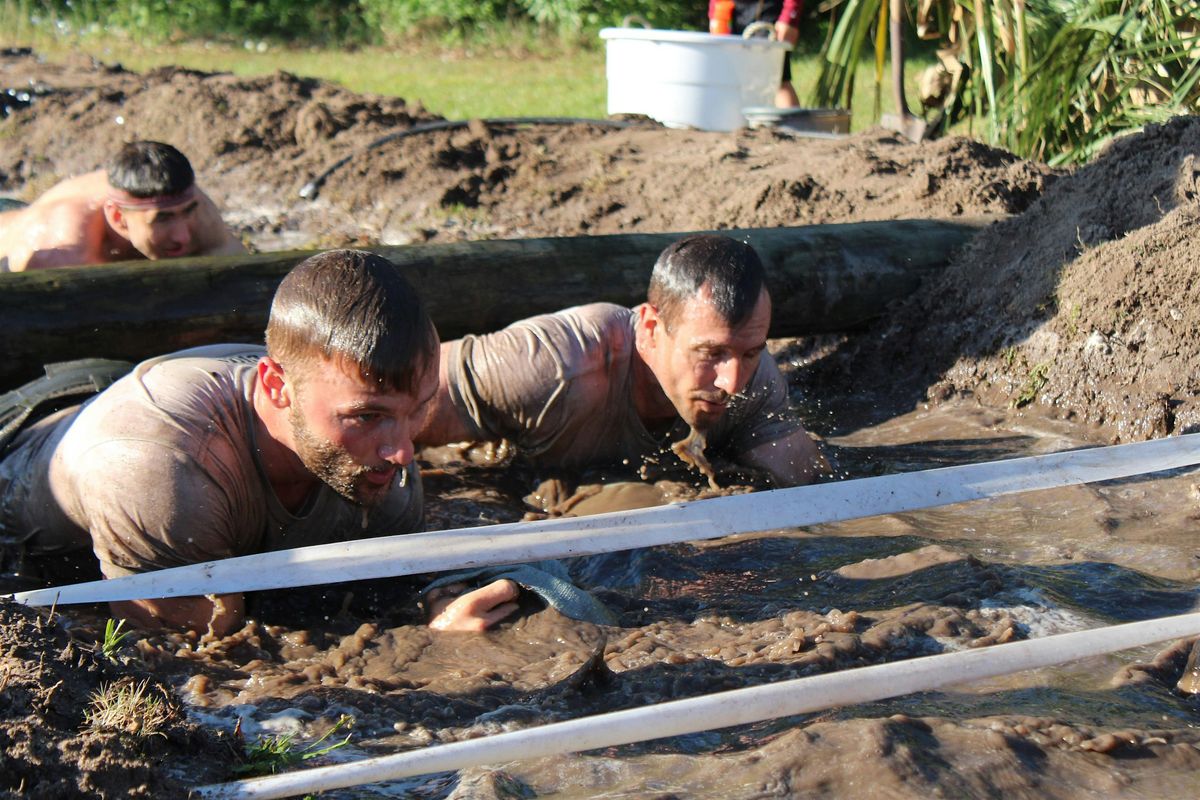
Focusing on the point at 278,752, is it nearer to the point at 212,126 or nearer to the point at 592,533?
the point at 592,533

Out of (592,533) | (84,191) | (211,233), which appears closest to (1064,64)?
(211,233)

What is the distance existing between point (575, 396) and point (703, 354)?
1.79ft

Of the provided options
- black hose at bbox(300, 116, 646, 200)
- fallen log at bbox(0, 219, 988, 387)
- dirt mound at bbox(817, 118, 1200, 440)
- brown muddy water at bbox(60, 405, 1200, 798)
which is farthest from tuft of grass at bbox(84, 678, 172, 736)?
black hose at bbox(300, 116, 646, 200)

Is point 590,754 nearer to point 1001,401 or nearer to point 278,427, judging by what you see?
point 278,427

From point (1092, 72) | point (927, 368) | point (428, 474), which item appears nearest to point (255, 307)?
point (428, 474)

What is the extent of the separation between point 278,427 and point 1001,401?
331 centimetres

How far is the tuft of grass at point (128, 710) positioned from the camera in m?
2.48

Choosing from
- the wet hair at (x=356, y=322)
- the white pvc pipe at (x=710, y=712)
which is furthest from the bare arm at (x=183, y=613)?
the white pvc pipe at (x=710, y=712)

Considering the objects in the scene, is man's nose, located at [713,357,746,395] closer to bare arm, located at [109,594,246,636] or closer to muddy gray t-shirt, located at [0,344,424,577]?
muddy gray t-shirt, located at [0,344,424,577]

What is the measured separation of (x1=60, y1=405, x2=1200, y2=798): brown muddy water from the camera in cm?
261

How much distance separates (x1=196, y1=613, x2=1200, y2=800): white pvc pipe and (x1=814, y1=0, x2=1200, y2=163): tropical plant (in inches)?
206

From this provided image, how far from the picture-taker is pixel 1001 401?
18.6 feet

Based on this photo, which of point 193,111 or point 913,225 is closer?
point 913,225

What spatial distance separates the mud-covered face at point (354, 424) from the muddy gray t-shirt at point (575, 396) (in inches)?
51.8
